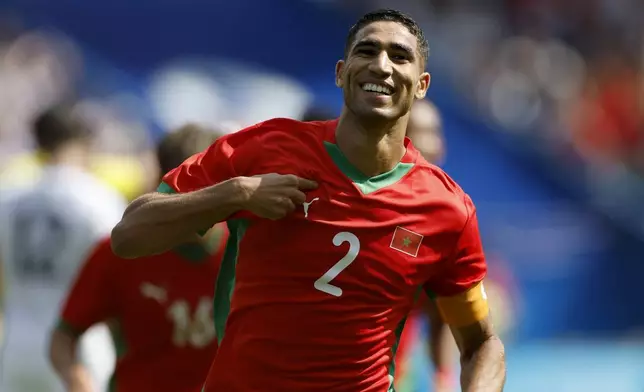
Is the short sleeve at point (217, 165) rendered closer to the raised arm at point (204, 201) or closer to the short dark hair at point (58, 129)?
the raised arm at point (204, 201)

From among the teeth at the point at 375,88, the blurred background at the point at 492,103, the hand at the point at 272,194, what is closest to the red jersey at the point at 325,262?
the hand at the point at 272,194

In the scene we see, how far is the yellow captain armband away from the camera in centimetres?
428

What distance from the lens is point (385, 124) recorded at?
4.17 m

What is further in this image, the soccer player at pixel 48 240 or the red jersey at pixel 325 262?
the soccer player at pixel 48 240

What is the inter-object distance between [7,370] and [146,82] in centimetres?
771

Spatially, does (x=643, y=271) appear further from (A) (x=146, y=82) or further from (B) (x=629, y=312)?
(A) (x=146, y=82)

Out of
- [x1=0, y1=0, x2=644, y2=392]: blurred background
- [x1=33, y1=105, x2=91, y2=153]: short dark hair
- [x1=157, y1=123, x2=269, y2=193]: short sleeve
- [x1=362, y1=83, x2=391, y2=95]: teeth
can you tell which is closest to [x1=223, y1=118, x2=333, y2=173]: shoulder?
[x1=157, y1=123, x2=269, y2=193]: short sleeve

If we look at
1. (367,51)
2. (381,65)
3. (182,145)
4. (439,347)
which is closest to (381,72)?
(381,65)

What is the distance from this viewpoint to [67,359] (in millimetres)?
5789

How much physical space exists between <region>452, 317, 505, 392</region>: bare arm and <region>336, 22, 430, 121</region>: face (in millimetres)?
782

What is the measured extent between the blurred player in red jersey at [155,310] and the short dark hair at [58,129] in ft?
6.48

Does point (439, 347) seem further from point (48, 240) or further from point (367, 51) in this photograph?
point (367, 51)

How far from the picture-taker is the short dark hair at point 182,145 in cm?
571

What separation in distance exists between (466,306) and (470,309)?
22 mm
